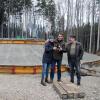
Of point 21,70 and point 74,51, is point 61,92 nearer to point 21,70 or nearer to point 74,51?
point 74,51

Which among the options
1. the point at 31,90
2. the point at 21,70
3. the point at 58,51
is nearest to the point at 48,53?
the point at 58,51

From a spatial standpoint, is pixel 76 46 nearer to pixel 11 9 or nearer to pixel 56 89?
pixel 56 89

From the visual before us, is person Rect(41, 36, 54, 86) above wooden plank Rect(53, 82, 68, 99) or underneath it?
above

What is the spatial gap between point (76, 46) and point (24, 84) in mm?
2464

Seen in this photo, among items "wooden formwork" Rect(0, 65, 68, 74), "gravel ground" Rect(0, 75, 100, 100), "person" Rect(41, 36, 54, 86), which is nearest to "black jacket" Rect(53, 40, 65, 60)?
"person" Rect(41, 36, 54, 86)

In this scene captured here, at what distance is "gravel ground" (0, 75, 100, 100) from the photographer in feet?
32.6

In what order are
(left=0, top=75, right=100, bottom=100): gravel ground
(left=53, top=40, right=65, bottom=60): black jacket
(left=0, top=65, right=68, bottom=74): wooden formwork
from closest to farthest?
(left=0, top=75, right=100, bottom=100): gravel ground → (left=53, top=40, right=65, bottom=60): black jacket → (left=0, top=65, right=68, bottom=74): wooden formwork

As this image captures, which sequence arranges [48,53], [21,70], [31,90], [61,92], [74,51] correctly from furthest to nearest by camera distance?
[21,70] → [48,53] → [74,51] → [31,90] → [61,92]

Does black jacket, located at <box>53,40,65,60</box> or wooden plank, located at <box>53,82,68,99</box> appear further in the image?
black jacket, located at <box>53,40,65,60</box>

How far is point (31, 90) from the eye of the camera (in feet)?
36.9

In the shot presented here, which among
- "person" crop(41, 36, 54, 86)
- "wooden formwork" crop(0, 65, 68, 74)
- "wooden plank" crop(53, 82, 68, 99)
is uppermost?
"person" crop(41, 36, 54, 86)

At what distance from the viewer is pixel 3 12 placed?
81.6 m

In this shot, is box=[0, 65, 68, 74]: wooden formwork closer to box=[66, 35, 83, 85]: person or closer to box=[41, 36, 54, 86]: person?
box=[41, 36, 54, 86]: person

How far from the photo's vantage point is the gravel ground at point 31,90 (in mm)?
9930
